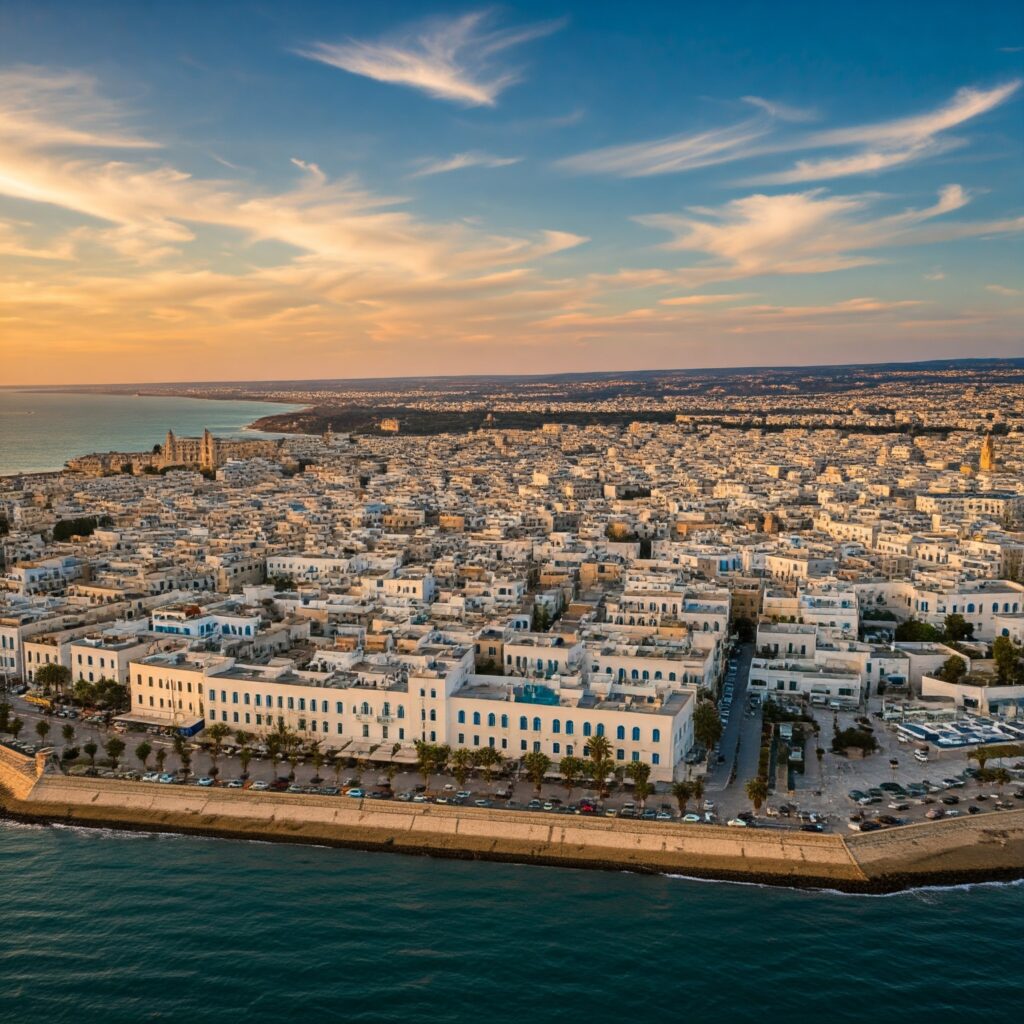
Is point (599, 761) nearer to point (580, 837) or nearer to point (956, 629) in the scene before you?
point (580, 837)

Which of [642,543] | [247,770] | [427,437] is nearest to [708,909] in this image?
[247,770]

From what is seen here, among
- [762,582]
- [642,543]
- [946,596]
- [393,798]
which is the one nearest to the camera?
[393,798]

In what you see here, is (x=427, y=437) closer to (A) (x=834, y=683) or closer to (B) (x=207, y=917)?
(A) (x=834, y=683)

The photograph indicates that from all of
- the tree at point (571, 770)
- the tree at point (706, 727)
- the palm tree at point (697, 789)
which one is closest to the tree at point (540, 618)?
the tree at point (706, 727)

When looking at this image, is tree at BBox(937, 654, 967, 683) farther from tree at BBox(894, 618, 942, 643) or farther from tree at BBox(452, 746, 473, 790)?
tree at BBox(452, 746, 473, 790)

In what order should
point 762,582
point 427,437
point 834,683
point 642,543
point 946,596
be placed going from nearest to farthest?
1. point 834,683
2. point 946,596
3. point 762,582
4. point 642,543
5. point 427,437

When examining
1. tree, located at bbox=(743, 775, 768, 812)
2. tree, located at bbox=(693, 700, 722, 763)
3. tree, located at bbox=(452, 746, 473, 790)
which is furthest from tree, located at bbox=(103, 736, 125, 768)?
tree, located at bbox=(743, 775, 768, 812)

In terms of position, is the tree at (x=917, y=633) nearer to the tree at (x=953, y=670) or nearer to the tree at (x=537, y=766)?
the tree at (x=953, y=670)
